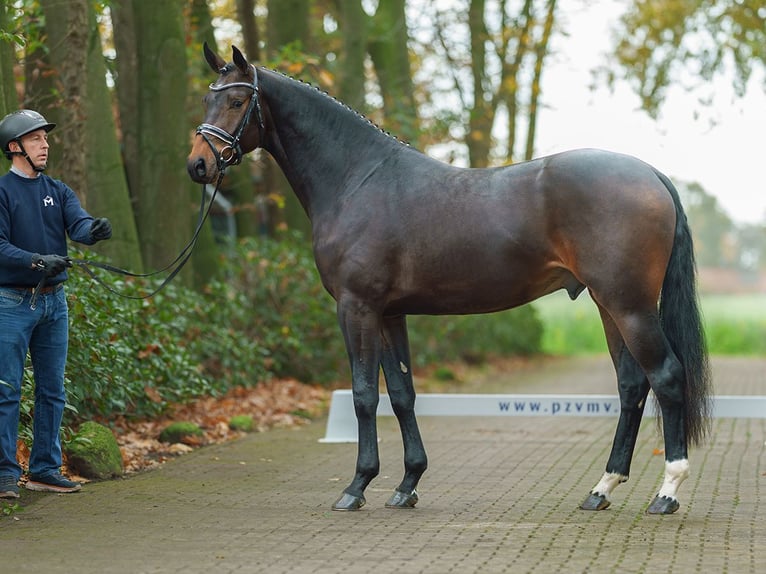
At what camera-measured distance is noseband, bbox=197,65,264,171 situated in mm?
6883

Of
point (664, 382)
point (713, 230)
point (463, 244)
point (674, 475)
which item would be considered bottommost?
point (713, 230)

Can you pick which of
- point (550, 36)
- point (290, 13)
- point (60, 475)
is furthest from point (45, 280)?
point (550, 36)

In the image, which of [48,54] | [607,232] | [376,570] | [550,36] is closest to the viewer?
[376,570]

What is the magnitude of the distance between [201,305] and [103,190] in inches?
72.1

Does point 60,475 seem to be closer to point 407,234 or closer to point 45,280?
point 45,280

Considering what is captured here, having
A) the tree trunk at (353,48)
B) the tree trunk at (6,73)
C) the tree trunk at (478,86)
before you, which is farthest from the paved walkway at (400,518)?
the tree trunk at (478,86)

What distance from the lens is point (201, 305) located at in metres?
12.2

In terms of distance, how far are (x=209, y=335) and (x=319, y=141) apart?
5291 mm

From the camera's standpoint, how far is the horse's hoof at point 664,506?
6.48 metres

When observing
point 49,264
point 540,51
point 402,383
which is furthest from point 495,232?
point 540,51

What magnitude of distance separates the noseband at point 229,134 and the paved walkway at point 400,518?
209cm

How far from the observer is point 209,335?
1208 cm

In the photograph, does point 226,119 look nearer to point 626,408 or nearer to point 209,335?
point 626,408

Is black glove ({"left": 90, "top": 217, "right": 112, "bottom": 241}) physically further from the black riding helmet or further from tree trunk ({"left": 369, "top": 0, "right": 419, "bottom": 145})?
tree trunk ({"left": 369, "top": 0, "right": 419, "bottom": 145})
